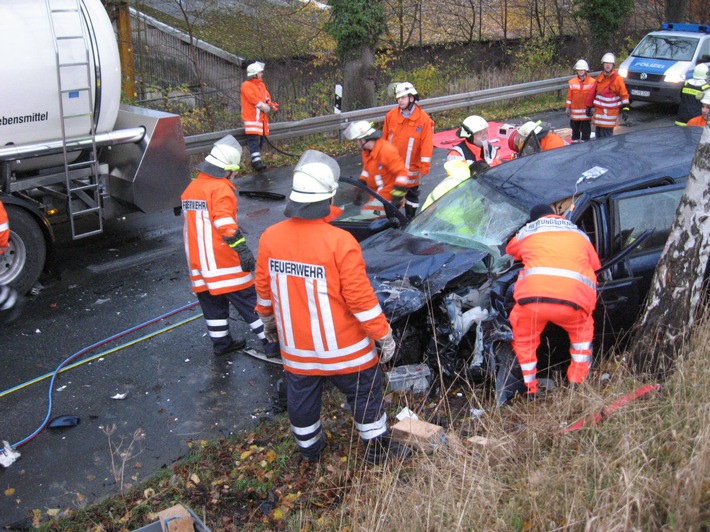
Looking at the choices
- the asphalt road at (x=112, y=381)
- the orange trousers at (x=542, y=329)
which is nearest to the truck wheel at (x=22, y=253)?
the asphalt road at (x=112, y=381)

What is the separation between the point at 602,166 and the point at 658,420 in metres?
2.52

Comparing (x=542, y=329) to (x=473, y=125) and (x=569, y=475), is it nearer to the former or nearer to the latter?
(x=569, y=475)

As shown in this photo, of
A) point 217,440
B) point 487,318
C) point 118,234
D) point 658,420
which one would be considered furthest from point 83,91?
point 658,420

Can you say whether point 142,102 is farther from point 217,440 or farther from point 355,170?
point 217,440

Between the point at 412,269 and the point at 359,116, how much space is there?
8.51m

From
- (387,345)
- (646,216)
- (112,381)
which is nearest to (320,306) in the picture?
(387,345)

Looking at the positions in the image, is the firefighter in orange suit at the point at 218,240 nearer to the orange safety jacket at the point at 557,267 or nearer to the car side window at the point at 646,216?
the orange safety jacket at the point at 557,267

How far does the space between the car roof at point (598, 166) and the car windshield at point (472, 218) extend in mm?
97

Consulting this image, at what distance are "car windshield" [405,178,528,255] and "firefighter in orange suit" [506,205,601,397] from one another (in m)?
0.73

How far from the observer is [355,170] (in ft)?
37.5

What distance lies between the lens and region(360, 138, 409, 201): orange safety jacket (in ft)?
24.2

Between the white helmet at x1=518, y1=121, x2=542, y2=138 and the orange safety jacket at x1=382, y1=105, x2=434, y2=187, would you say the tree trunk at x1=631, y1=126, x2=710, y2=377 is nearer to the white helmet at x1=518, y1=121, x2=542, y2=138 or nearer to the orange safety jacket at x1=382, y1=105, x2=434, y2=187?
the white helmet at x1=518, y1=121, x2=542, y2=138

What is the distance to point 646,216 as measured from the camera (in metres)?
5.09

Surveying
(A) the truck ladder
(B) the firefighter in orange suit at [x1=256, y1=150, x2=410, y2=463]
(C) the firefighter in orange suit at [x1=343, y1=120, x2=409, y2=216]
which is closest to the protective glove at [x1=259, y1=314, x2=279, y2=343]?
(B) the firefighter in orange suit at [x1=256, y1=150, x2=410, y2=463]
